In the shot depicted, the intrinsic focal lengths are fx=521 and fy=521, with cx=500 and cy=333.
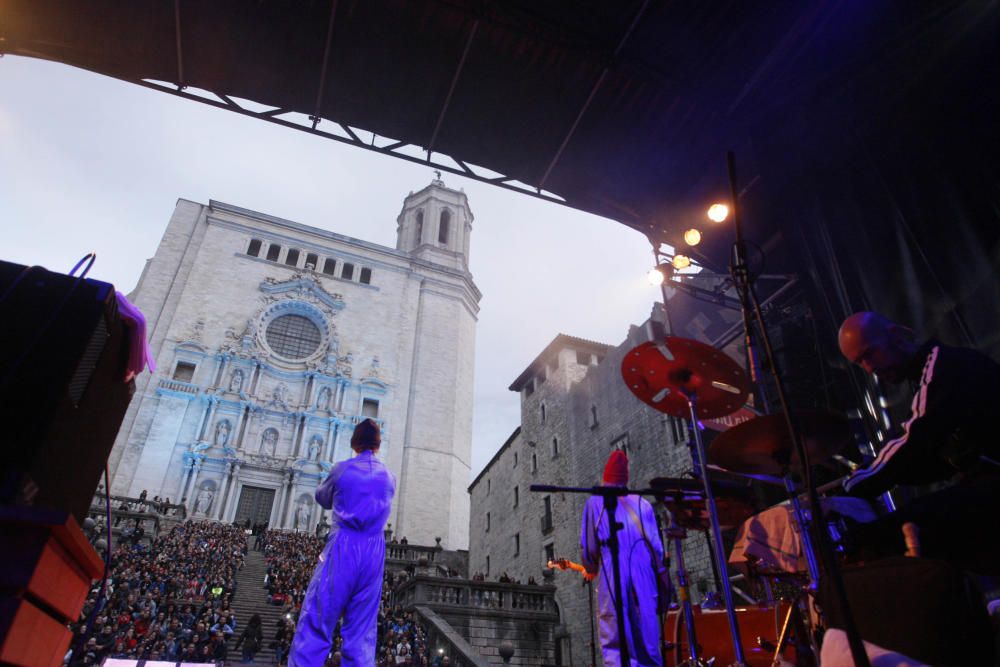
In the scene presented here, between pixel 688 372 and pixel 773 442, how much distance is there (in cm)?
72

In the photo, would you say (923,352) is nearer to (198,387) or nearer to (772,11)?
(772,11)

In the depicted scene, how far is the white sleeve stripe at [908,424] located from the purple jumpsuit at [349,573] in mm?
3229

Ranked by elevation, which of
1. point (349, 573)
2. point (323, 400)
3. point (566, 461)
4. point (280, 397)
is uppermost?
point (323, 400)

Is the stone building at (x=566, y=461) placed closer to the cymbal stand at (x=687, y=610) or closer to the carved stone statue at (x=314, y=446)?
the carved stone statue at (x=314, y=446)

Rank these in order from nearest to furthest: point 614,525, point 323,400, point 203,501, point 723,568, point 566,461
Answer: point 723,568 → point 614,525 → point 566,461 → point 203,501 → point 323,400

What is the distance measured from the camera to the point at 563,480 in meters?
24.9

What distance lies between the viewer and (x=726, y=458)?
11.8ft

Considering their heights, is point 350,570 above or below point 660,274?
below

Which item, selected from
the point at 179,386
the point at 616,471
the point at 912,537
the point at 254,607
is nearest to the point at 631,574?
the point at 616,471

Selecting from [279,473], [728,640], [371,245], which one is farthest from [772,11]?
[371,245]

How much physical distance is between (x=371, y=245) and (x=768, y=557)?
137ft

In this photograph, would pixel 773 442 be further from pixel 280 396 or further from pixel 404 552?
pixel 280 396

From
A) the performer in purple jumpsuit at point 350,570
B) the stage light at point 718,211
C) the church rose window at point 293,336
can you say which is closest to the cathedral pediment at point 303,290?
the church rose window at point 293,336

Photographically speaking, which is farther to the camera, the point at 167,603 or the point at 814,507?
the point at 167,603
